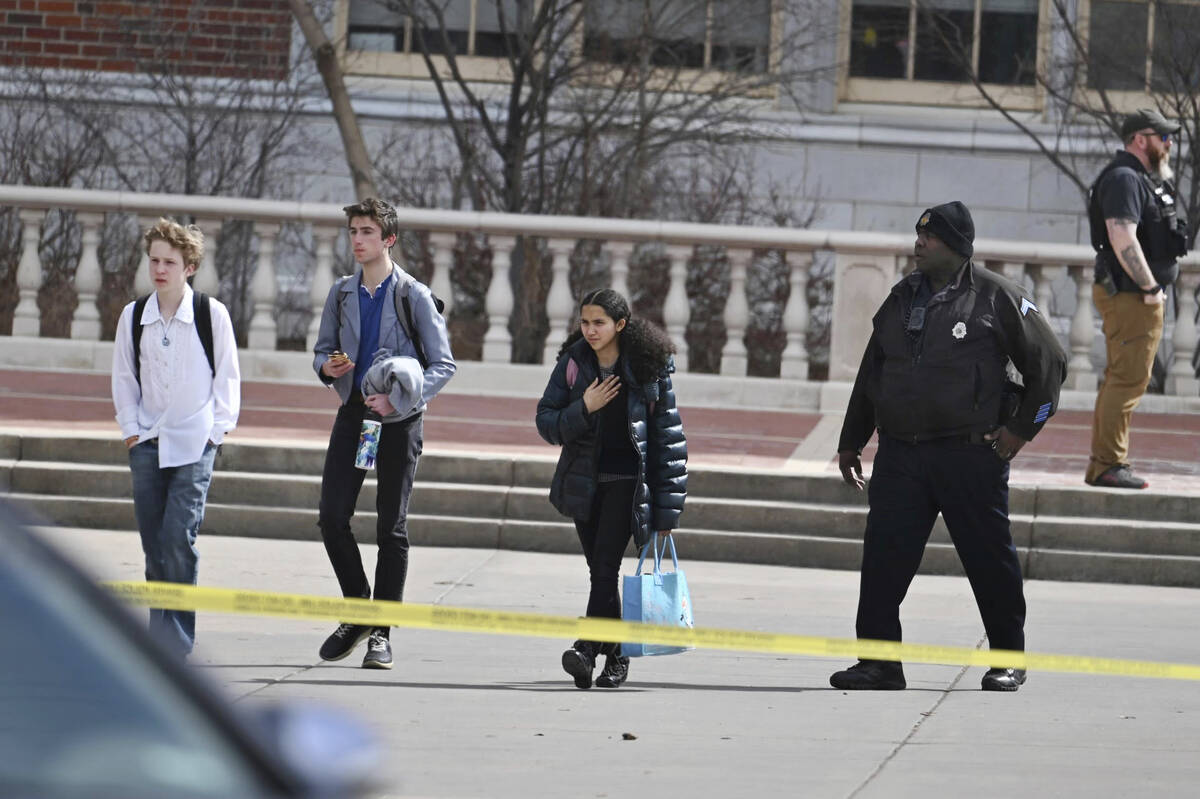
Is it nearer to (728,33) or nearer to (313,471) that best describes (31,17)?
(728,33)

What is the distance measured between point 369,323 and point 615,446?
113cm

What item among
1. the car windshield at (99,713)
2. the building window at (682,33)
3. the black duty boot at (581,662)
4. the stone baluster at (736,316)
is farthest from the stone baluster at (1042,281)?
the car windshield at (99,713)

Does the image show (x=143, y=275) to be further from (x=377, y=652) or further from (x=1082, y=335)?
(x=377, y=652)

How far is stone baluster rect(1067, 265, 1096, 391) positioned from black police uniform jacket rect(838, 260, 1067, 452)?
7.92 metres

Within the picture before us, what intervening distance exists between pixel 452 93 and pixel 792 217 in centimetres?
371

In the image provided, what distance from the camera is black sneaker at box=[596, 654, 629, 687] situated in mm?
7215

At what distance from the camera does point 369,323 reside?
7.61m

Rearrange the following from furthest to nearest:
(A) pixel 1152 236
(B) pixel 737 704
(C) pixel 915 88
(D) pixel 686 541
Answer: (C) pixel 915 88, (D) pixel 686 541, (A) pixel 1152 236, (B) pixel 737 704

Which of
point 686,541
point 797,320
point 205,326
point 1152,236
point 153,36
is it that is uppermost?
point 153,36

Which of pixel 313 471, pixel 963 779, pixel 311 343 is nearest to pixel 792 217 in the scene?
pixel 311 343

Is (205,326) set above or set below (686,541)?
above

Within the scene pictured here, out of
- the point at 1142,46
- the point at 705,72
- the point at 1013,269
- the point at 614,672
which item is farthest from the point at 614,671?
the point at 1142,46

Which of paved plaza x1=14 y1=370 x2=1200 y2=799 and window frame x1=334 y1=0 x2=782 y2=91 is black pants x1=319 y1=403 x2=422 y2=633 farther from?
window frame x1=334 y1=0 x2=782 y2=91

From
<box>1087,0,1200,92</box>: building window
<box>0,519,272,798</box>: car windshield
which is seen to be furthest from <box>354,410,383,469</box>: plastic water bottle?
<box>1087,0,1200,92</box>: building window
